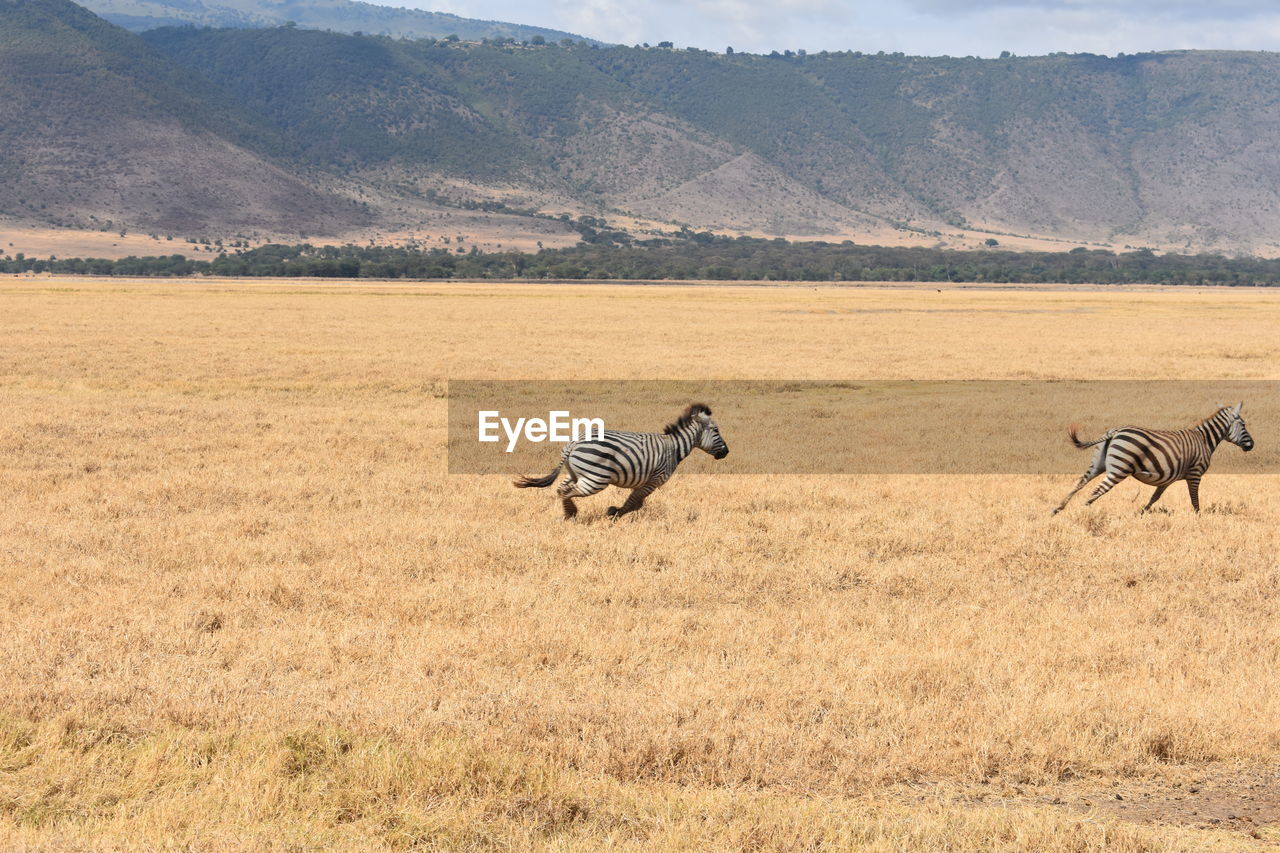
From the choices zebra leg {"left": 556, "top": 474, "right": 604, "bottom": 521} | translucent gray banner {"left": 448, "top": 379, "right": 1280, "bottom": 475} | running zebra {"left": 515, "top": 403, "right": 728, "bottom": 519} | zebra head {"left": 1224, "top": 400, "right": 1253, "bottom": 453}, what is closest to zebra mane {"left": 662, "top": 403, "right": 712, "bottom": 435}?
running zebra {"left": 515, "top": 403, "right": 728, "bottom": 519}

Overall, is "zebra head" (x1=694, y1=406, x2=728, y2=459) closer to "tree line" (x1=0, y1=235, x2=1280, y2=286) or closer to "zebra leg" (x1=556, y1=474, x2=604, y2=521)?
"zebra leg" (x1=556, y1=474, x2=604, y2=521)

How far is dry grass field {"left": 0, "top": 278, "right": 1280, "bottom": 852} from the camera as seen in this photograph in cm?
648

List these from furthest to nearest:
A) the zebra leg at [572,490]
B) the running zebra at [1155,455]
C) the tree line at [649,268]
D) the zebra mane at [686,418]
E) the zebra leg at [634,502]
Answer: the tree line at [649,268]
the zebra mane at [686,418]
the running zebra at [1155,455]
the zebra leg at [634,502]
the zebra leg at [572,490]

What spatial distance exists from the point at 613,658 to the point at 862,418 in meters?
18.3

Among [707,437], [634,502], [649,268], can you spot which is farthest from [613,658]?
[649,268]

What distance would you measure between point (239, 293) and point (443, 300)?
17.5 metres

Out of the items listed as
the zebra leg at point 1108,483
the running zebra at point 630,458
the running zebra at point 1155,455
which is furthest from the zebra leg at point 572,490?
the zebra leg at point 1108,483

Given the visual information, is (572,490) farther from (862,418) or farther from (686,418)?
(862,418)

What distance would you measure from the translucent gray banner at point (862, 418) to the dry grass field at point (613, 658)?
138 centimetres

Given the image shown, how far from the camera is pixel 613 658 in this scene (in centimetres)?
926

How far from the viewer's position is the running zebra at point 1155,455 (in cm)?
1455

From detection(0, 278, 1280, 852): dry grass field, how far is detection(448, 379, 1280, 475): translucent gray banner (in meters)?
1.38

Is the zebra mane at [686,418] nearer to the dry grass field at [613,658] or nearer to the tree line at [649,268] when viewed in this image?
the dry grass field at [613,658]

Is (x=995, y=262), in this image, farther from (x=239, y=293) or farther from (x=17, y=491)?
(x=17, y=491)
